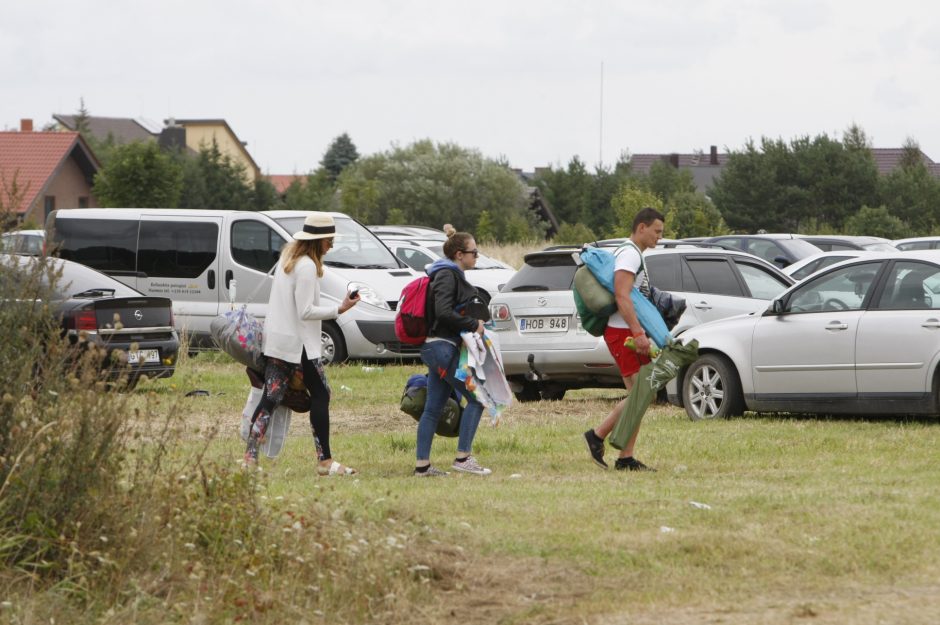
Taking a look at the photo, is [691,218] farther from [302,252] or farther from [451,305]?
[302,252]

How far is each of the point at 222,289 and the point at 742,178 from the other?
184ft

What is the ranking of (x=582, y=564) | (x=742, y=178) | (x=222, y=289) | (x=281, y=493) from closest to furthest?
1. (x=582, y=564)
2. (x=281, y=493)
3. (x=222, y=289)
4. (x=742, y=178)

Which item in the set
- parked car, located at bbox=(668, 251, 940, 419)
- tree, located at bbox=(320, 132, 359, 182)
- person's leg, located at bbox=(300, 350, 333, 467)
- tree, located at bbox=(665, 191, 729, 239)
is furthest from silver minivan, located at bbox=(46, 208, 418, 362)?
tree, located at bbox=(320, 132, 359, 182)

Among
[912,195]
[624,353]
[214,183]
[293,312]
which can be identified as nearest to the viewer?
[293,312]

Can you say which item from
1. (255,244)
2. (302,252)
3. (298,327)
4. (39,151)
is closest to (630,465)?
(298,327)

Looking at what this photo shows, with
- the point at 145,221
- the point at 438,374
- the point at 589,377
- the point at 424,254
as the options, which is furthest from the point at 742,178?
the point at 438,374

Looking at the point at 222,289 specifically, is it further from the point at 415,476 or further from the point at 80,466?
the point at 80,466

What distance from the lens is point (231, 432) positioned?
43.9 ft

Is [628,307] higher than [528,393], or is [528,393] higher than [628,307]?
[628,307]

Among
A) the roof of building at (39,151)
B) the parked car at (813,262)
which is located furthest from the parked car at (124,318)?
the roof of building at (39,151)

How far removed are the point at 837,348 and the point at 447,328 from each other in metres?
4.13

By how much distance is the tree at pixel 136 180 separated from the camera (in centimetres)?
5778

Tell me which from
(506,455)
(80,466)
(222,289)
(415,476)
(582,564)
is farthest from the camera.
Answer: (222,289)

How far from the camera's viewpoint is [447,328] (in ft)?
33.8
